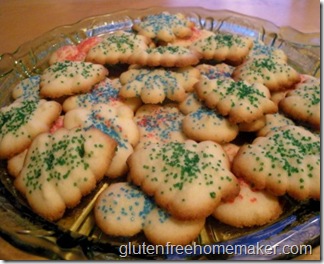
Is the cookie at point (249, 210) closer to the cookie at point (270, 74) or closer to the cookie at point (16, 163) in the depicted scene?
the cookie at point (270, 74)

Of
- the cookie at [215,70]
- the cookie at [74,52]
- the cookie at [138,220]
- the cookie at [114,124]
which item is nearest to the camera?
the cookie at [138,220]

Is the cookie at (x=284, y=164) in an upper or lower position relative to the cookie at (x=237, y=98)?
lower

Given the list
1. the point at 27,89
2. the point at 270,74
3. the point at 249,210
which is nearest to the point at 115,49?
the point at 27,89

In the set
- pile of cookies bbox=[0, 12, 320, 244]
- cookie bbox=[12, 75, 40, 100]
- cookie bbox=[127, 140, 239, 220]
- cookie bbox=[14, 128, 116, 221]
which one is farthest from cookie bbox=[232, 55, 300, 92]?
cookie bbox=[12, 75, 40, 100]

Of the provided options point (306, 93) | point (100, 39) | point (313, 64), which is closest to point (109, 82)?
point (100, 39)

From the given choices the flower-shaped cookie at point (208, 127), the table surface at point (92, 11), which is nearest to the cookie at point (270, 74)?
the flower-shaped cookie at point (208, 127)

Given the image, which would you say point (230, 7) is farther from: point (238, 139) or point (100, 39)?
point (238, 139)
